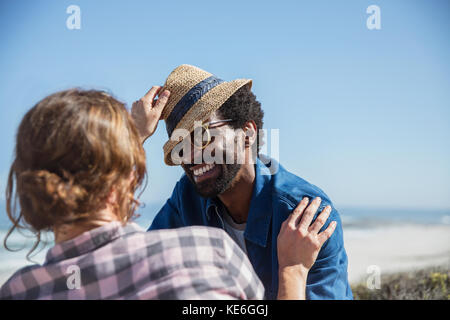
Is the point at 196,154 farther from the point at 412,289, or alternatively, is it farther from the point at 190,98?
the point at 412,289

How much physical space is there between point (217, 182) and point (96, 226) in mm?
1742

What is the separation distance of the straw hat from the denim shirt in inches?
22.9

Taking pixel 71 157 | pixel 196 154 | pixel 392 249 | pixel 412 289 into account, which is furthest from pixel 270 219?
pixel 392 249

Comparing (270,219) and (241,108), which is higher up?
(241,108)

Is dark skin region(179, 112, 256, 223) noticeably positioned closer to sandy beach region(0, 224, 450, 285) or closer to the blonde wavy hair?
the blonde wavy hair

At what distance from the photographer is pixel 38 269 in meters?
1.46

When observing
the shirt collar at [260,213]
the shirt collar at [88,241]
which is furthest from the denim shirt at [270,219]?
the shirt collar at [88,241]

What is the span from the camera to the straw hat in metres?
3.02

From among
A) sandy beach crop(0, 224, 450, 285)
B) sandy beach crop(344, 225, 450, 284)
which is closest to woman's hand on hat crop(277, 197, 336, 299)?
sandy beach crop(0, 224, 450, 285)

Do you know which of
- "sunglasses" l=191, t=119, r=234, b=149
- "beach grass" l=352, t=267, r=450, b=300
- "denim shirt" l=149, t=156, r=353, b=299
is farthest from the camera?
"beach grass" l=352, t=267, r=450, b=300

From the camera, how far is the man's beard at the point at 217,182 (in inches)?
125

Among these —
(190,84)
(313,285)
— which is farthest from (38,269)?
(190,84)

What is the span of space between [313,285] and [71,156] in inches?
67.4

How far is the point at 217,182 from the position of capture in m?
3.19
